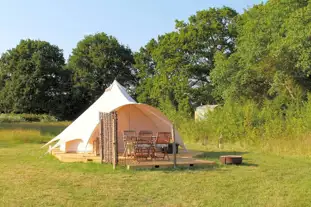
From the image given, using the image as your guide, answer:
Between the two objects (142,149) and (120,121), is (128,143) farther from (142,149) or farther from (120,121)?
(120,121)

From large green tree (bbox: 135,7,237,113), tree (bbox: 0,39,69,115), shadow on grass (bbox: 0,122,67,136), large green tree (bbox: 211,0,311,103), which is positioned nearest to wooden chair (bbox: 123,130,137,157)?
large green tree (bbox: 211,0,311,103)

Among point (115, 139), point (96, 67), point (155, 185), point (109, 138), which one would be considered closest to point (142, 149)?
point (109, 138)

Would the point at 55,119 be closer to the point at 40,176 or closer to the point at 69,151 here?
the point at 69,151

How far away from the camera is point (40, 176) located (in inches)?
346

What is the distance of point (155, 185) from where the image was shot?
764cm

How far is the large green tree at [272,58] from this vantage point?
15.7 meters

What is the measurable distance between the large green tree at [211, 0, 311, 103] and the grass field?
250 inches

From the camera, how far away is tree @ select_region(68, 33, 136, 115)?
42.2m

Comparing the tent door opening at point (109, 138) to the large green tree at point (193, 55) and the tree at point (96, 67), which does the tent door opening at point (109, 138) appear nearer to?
the large green tree at point (193, 55)

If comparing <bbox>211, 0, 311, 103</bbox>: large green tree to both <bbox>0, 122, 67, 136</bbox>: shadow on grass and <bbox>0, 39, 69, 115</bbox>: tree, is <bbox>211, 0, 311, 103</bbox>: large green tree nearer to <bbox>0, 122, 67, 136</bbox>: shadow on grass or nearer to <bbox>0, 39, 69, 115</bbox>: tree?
<bbox>0, 122, 67, 136</bbox>: shadow on grass

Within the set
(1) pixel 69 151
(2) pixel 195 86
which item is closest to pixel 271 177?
(1) pixel 69 151

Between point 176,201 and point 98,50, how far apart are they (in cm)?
3785

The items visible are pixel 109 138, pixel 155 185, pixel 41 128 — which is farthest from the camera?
pixel 41 128

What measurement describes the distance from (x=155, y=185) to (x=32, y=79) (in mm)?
35339
